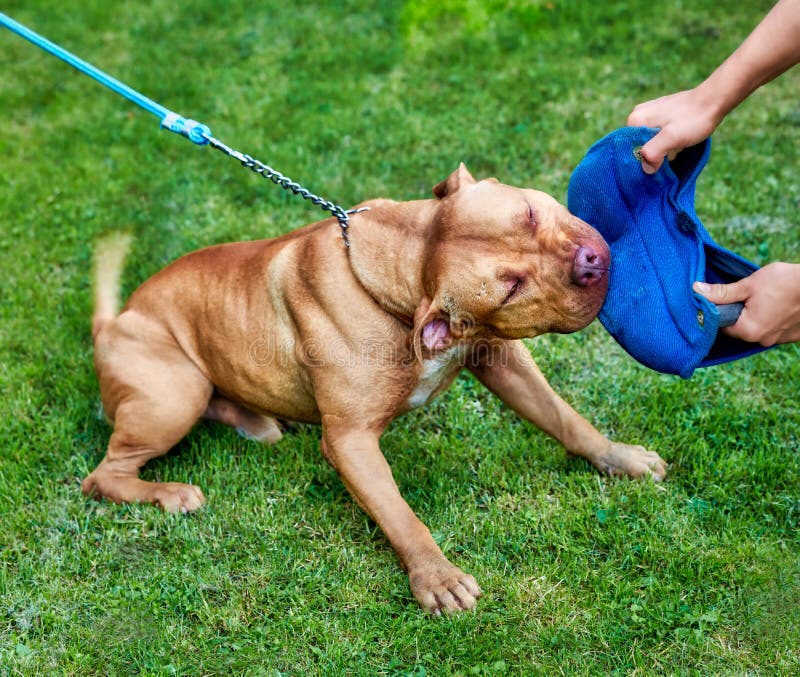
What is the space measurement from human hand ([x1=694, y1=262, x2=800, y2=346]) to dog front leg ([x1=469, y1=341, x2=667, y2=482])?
934 millimetres

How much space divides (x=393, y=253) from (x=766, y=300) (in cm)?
146

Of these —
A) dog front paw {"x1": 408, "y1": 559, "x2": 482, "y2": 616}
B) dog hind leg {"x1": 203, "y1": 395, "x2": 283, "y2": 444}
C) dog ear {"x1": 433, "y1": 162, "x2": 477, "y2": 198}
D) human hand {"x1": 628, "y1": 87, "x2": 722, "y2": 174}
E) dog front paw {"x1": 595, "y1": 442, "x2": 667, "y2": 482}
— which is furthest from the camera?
dog hind leg {"x1": 203, "y1": 395, "x2": 283, "y2": 444}

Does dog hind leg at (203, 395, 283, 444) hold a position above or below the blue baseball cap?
below

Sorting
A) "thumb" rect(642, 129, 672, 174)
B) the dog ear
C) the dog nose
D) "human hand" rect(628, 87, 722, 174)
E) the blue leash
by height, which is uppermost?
"human hand" rect(628, 87, 722, 174)

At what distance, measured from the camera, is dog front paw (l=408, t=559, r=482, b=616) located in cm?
349

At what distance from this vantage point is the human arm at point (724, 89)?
9.84ft

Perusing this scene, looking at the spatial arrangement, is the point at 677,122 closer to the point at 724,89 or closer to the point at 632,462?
the point at 724,89

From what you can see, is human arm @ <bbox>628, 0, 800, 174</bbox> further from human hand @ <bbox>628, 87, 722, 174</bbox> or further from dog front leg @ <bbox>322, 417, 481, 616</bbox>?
dog front leg @ <bbox>322, 417, 481, 616</bbox>

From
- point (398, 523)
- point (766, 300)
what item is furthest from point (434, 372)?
point (766, 300)

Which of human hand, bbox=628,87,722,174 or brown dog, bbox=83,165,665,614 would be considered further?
brown dog, bbox=83,165,665,614

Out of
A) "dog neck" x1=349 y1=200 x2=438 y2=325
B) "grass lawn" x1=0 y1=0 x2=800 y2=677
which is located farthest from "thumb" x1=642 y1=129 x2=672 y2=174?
"grass lawn" x1=0 y1=0 x2=800 y2=677

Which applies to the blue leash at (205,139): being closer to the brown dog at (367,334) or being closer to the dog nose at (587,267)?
the brown dog at (367,334)

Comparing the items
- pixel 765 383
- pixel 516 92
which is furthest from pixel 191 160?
pixel 765 383

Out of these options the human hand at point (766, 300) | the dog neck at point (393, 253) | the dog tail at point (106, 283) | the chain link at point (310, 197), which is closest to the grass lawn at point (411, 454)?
the dog tail at point (106, 283)
